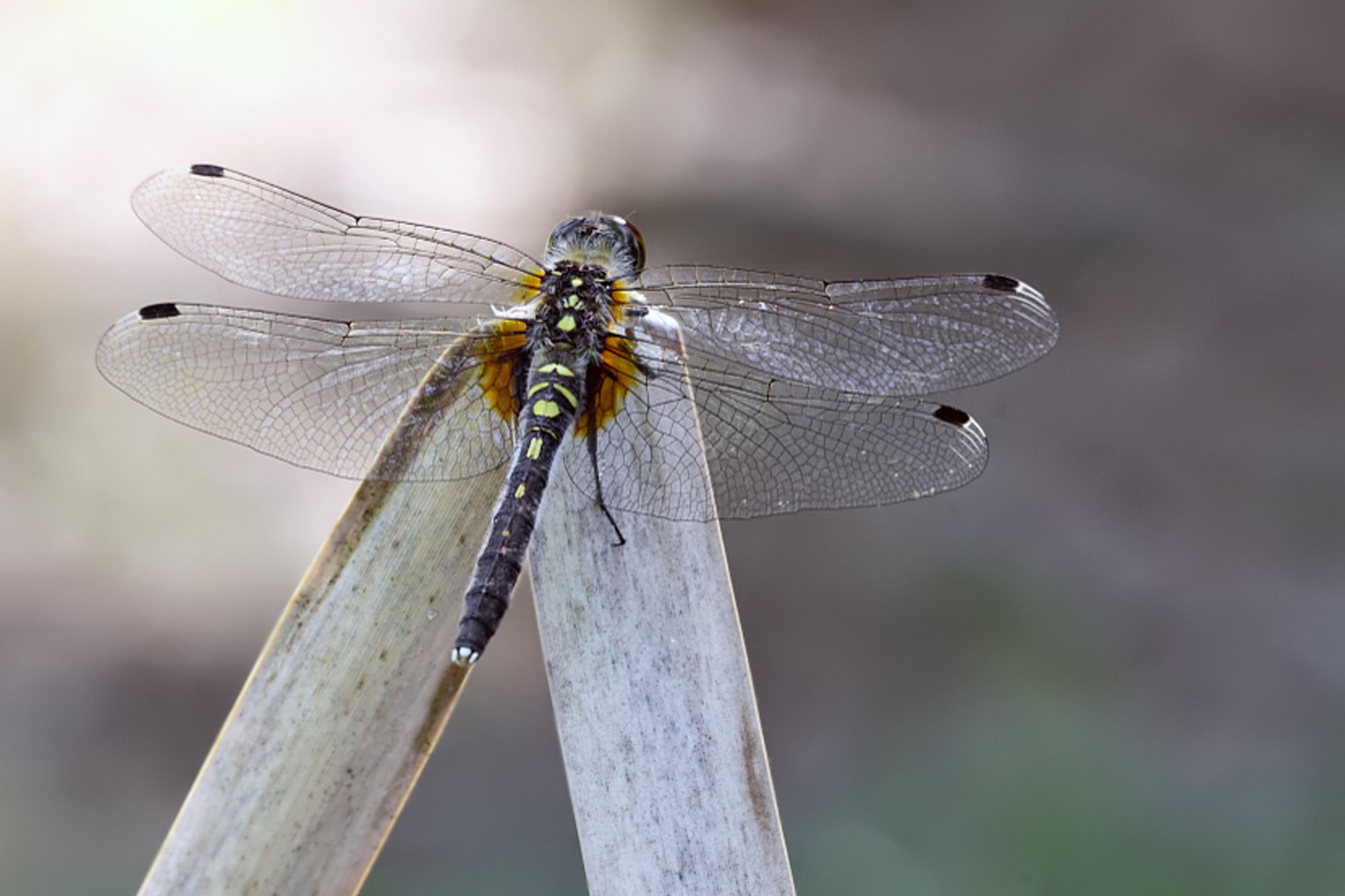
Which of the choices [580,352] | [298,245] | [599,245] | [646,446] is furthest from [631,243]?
[298,245]

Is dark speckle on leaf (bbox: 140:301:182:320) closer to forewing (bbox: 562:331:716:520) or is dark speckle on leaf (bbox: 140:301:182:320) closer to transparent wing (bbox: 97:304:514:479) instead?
transparent wing (bbox: 97:304:514:479)

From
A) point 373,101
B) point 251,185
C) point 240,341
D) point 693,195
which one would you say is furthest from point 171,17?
point 240,341

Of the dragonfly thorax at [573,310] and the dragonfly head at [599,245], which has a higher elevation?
the dragonfly head at [599,245]

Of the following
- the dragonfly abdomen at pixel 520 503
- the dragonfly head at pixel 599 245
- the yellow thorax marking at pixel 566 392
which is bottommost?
the dragonfly abdomen at pixel 520 503

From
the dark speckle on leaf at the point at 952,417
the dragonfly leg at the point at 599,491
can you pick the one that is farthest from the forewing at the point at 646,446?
the dark speckle on leaf at the point at 952,417

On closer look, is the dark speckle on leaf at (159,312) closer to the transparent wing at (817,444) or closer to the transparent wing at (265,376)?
the transparent wing at (265,376)

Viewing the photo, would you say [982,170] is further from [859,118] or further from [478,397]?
[478,397]

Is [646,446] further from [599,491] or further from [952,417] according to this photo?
[952,417]

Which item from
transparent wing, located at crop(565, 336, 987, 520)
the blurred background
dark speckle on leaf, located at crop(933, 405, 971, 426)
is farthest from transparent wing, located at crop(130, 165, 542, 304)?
the blurred background
